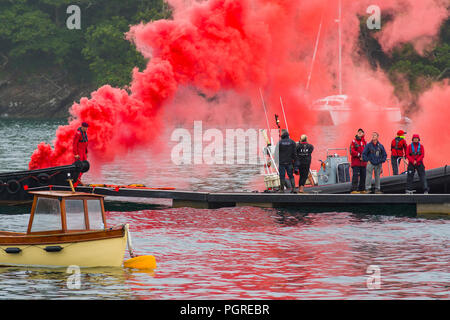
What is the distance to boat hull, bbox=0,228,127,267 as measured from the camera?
69.7ft

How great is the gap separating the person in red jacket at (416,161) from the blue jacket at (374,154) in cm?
85

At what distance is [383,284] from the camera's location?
20.0 metres

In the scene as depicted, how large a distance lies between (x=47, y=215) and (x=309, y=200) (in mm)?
10583

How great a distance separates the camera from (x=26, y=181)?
31.9 meters

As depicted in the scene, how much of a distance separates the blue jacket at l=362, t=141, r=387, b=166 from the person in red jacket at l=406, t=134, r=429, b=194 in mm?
855

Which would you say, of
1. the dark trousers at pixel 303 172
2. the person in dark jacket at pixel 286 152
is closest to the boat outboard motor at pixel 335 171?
the dark trousers at pixel 303 172

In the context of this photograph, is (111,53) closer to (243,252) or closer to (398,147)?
(398,147)

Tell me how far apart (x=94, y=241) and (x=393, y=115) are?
1970 inches

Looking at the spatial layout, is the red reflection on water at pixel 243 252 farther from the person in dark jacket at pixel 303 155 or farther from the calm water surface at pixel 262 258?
the person in dark jacket at pixel 303 155

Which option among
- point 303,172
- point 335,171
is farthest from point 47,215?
point 335,171

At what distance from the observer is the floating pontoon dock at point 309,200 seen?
95.6ft
